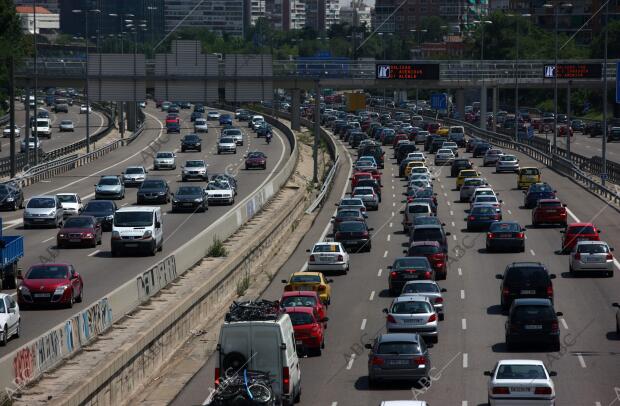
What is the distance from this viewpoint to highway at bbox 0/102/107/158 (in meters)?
118

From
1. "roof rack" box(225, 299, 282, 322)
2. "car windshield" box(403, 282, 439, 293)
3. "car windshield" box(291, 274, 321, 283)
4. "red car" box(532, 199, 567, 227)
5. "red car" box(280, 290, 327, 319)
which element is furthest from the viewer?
"red car" box(532, 199, 567, 227)

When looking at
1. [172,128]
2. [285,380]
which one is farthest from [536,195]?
[172,128]

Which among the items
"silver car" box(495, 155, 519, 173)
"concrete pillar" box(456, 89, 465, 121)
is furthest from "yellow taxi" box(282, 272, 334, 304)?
A: "concrete pillar" box(456, 89, 465, 121)

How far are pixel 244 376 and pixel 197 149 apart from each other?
278 ft

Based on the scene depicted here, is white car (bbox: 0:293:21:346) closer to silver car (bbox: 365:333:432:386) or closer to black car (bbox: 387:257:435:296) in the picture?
silver car (bbox: 365:333:432:386)

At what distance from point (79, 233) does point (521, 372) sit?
90.3ft

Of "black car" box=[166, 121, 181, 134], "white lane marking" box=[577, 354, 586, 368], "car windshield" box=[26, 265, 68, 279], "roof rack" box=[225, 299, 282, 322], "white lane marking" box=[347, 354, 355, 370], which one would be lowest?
"black car" box=[166, 121, 181, 134]

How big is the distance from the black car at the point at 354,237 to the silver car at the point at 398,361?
994 inches

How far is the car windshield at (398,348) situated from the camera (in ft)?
93.9

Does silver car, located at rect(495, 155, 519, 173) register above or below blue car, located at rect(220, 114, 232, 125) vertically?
above

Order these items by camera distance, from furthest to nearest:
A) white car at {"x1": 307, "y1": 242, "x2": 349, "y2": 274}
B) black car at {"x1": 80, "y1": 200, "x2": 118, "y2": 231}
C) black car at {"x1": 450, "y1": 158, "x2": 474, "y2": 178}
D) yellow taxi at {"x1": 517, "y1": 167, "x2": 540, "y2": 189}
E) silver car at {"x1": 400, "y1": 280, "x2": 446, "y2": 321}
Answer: black car at {"x1": 450, "y1": 158, "x2": 474, "y2": 178} < yellow taxi at {"x1": 517, "y1": 167, "x2": 540, "y2": 189} < black car at {"x1": 80, "y1": 200, "x2": 118, "y2": 231} < white car at {"x1": 307, "y1": 242, "x2": 349, "y2": 274} < silver car at {"x1": 400, "y1": 280, "x2": 446, "y2": 321}

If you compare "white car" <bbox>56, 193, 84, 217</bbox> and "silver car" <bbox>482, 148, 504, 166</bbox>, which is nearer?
"white car" <bbox>56, 193, 84, 217</bbox>

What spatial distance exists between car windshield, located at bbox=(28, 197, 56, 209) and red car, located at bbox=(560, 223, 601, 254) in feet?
66.0

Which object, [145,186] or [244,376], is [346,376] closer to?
[244,376]
